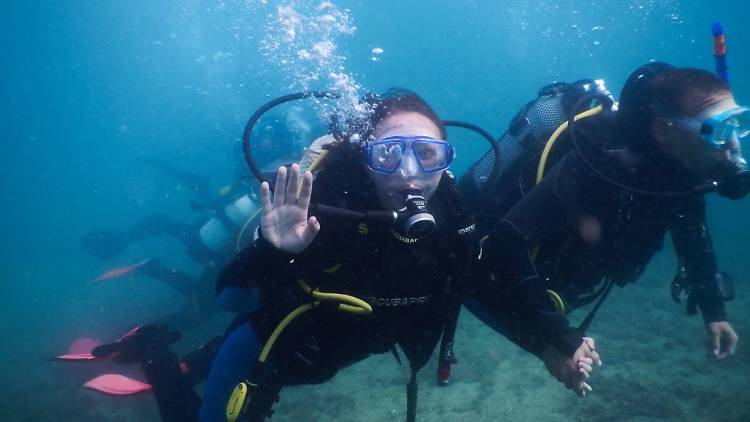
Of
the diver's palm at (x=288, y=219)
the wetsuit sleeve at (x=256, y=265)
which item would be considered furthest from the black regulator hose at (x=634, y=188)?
the wetsuit sleeve at (x=256, y=265)

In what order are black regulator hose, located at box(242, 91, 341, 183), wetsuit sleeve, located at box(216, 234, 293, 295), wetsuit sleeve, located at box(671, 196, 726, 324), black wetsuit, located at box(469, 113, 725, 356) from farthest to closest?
wetsuit sleeve, located at box(671, 196, 726, 324)
black wetsuit, located at box(469, 113, 725, 356)
black regulator hose, located at box(242, 91, 341, 183)
wetsuit sleeve, located at box(216, 234, 293, 295)

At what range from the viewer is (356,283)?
2.86 metres

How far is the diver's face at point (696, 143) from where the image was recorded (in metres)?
2.86

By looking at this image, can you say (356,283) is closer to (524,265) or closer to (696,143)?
(524,265)

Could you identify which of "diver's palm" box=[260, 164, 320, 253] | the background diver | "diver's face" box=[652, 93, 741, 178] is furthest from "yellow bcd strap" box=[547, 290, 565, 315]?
"diver's palm" box=[260, 164, 320, 253]

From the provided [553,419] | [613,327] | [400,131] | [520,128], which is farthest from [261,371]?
[613,327]

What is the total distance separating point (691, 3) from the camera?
70.8m

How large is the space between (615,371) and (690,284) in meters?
4.03

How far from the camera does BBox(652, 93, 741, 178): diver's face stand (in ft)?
9.37

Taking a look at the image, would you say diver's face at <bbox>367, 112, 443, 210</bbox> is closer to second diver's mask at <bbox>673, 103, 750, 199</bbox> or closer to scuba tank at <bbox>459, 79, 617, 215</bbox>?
scuba tank at <bbox>459, 79, 617, 215</bbox>

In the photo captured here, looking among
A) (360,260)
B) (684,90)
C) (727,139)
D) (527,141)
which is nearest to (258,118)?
(360,260)

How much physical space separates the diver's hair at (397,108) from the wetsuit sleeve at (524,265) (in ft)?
3.07

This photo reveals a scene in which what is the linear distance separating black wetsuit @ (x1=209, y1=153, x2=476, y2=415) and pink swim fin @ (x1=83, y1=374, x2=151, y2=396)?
10.4ft

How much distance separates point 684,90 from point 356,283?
274 cm
